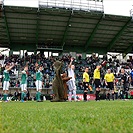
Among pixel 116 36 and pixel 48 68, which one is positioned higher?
pixel 116 36

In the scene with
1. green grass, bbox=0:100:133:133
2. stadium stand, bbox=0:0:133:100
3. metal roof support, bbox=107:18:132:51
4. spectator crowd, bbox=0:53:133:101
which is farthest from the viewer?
metal roof support, bbox=107:18:132:51

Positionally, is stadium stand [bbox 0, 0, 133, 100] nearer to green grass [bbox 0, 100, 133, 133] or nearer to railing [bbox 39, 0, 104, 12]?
railing [bbox 39, 0, 104, 12]

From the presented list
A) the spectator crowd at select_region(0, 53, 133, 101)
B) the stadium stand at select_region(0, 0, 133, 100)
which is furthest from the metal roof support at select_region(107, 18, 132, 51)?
the spectator crowd at select_region(0, 53, 133, 101)

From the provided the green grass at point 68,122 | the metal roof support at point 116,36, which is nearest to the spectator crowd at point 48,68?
the metal roof support at point 116,36

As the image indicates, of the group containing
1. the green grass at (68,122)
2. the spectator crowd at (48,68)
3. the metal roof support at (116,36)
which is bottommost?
the green grass at (68,122)

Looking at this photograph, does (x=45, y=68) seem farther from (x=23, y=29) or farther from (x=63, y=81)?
(x=63, y=81)

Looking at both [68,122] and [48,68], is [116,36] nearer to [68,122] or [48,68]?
[48,68]

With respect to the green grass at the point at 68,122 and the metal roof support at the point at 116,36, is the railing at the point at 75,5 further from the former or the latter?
the green grass at the point at 68,122

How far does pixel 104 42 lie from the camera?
40.2m

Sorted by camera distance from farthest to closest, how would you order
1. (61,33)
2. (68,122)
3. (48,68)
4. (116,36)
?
1. (116,36)
2. (61,33)
3. (48,68)
4. (68,122)

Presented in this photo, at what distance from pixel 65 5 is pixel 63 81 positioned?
19350 mm

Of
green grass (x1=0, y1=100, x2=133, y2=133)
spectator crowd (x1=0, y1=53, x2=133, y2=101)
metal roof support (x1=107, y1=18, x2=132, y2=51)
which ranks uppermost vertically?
metal roof support (x1=107, y1=18, x2=132, y2=51)

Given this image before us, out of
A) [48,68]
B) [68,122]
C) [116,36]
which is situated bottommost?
[68,122]

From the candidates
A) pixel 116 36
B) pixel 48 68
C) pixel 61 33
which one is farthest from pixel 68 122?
pixel 116 36
